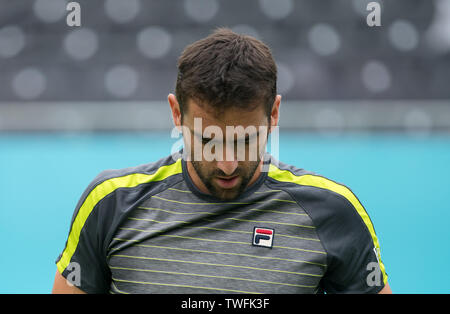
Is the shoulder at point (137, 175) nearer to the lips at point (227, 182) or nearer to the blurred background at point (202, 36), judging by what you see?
the lips at point (227, 182)

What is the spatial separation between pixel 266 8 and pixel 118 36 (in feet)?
3.75

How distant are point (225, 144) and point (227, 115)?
0.19 feet

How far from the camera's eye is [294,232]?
3.84 feet

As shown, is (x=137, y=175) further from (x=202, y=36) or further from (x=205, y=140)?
(x=202, y=36)

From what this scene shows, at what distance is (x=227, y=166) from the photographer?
1109mm

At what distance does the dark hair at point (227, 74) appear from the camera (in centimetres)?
107

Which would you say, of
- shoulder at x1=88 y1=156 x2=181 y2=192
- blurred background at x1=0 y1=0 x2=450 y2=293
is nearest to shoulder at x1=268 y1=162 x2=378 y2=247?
shoulder at x1=88 y1=156 x2=181 y2=192

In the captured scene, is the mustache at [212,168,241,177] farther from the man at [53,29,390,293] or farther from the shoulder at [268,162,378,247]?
the shoulder at [268,162,378,247]

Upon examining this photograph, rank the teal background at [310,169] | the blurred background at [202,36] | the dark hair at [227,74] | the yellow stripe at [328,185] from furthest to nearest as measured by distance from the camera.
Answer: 1. the blurred background at [202,36]
2. the teal background at [310,169]
3. the yellow stripe at [328,185]
4. the dark hair at [227,74]

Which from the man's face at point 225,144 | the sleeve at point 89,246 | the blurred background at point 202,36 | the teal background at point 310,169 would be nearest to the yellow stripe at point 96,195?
the sleeve at point 89,246

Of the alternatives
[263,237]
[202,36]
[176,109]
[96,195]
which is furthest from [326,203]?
[202,36]

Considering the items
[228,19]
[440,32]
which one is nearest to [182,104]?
[228,19]

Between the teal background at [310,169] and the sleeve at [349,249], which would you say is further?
the teal background at [310,169]
